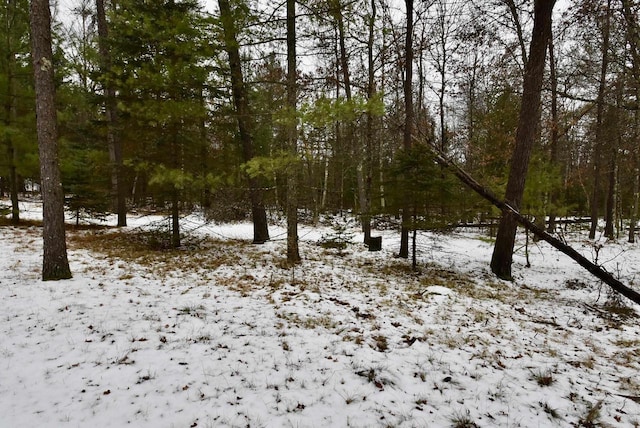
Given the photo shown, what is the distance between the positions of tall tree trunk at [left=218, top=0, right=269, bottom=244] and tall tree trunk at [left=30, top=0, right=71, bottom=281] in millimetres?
3524

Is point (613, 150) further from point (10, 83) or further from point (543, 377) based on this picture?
point (10, 83)

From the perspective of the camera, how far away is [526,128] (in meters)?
9.33

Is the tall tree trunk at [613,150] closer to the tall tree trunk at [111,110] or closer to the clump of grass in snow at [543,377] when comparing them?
the clump of grass in snow at [543,377]

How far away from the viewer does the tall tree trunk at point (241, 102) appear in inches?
318

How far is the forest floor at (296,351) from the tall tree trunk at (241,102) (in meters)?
3.79

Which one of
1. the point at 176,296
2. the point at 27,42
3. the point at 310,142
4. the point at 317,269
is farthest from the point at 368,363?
the point at 27,42

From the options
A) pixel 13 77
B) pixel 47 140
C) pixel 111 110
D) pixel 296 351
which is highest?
pixel 13 77

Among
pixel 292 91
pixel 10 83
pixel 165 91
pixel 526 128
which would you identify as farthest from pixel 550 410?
pixel 10 83

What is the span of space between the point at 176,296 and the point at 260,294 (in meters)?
1.59

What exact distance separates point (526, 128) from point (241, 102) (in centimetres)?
857

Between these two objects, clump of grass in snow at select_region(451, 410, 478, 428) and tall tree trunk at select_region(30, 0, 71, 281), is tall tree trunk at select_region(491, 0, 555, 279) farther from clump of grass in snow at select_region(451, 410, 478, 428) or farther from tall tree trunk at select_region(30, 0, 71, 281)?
tall tree trunk at select_region(30, 0, 71, 281)

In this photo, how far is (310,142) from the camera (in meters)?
9.29

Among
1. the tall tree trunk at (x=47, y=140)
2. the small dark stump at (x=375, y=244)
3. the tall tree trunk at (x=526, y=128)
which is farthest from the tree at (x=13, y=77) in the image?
the tall tree trunk at (x=526, y=128)

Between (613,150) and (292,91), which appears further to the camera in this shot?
(613,150)
